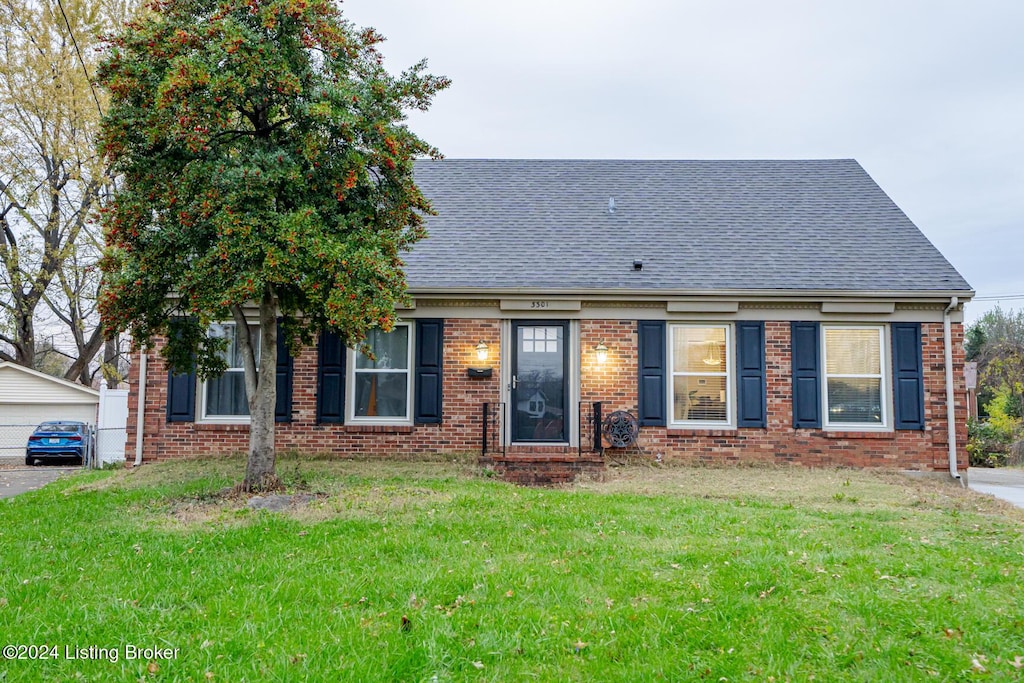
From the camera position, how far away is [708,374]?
1023 centimetres

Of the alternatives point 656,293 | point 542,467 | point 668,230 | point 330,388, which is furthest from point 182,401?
point 668,230

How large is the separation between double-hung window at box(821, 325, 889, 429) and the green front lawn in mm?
2997

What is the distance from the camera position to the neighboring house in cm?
999

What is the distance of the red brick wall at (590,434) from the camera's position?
9.94m

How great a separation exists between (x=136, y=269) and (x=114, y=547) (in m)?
2.88

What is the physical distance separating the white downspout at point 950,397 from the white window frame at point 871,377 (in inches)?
30.3


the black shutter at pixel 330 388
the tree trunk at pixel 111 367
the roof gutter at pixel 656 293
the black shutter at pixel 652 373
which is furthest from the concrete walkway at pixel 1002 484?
the tree trunk at pixel 111 367

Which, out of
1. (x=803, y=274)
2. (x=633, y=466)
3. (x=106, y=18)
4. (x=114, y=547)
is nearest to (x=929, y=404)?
(x=803, y=274)

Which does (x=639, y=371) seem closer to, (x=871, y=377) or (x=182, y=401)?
(x=871, y=377)

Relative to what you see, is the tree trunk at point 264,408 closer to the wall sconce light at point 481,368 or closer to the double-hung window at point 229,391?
the double-hung window at point 229,391

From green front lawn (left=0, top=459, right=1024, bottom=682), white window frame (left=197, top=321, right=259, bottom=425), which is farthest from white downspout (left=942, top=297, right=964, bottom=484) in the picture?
white window frame (left=197, top=321, right=259, bottom=425)

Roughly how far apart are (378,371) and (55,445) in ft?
36.2

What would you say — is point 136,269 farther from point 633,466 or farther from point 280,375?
point 633,466

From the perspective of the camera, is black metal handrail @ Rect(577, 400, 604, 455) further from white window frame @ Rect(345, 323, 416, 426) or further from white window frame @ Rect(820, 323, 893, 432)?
white window frame @ Rect(820, 323, 893, 432)
